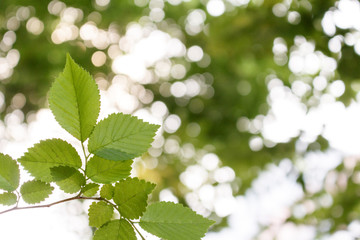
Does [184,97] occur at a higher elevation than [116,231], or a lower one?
higher

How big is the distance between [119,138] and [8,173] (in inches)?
4.2

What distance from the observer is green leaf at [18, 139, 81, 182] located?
32cm

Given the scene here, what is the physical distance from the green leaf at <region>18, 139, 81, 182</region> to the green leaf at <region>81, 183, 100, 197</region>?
3cm

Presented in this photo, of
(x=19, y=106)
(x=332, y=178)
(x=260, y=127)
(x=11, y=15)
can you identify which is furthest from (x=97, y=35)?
(x=332, y=178)

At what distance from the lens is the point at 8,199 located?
347mm

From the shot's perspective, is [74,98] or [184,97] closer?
[74,98]

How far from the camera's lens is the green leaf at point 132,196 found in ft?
1.12

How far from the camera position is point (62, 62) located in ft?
8.34

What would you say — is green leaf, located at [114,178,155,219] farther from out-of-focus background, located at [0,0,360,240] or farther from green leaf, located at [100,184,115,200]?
out-of-focus background, located at [0,0,360,240]

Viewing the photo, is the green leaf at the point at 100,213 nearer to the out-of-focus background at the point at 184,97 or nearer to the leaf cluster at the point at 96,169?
the leaf cluster at the point at 96,169

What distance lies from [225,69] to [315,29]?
177 cm

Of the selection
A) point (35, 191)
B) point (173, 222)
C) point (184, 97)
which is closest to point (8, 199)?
point (35, 191)

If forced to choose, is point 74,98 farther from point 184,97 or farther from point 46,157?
point 184,97

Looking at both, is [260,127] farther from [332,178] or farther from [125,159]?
[125,159]
